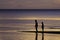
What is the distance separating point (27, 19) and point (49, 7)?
0.18 meters

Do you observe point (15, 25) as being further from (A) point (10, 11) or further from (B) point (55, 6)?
(B) point (55, 6)

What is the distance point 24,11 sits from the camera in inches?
35.0

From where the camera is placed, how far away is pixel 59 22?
88cm

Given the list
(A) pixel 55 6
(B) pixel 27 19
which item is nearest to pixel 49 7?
(A) pixel 55 6

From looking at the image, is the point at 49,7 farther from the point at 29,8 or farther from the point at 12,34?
the point at 12,34

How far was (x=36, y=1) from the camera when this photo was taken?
0.87 meters

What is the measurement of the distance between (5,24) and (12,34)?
89 millimetres

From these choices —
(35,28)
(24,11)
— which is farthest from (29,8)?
(35,28)

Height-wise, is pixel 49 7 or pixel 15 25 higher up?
pixel 49 7

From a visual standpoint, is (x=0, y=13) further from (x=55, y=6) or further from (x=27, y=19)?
(x=55, y=6)

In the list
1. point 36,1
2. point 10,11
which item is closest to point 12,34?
point 10,11

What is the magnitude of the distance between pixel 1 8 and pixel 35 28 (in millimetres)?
283

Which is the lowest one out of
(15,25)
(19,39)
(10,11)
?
(19,39)

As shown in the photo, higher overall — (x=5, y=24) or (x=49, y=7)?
(x=49, y=7)
